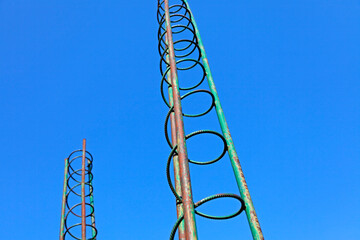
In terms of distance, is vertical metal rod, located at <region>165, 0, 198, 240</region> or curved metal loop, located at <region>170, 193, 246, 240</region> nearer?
vertical metal rod, located at <region>165, 0, 198, 240</region>

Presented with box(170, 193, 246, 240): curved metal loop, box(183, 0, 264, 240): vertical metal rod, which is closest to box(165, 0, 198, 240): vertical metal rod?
box(170, 193, 246, 240): curved metal loop

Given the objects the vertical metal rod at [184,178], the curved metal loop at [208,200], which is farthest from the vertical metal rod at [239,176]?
the vertical metal rod at [184,178]

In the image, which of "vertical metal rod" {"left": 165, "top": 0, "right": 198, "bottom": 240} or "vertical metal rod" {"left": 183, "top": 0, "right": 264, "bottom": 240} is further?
"vertical metal rod" {"left": 183, "top": 0, "right": 264, "bottom": 240}

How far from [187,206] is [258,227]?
1.95 feet

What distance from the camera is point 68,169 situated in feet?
25.7

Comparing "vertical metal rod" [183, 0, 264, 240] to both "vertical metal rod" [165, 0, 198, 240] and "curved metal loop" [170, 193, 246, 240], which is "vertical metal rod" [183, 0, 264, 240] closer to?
"curved metal loop" [170, 193, 246, 240]

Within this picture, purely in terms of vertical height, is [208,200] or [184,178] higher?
[184,178]

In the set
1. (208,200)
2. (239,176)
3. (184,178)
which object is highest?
(239,176)

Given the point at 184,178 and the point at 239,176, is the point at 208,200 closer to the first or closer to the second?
the point at 184,178

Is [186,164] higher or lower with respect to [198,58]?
lower

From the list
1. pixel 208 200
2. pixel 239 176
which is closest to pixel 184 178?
pixel 208 200

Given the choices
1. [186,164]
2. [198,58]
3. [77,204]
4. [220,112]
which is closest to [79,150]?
[77,204]

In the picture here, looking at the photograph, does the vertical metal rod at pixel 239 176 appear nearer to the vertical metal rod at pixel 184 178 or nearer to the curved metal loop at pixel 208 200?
the curved metal loop at pixel 208 200

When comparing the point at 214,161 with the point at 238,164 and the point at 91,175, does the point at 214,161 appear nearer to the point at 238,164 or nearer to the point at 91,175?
the point at 238,164
